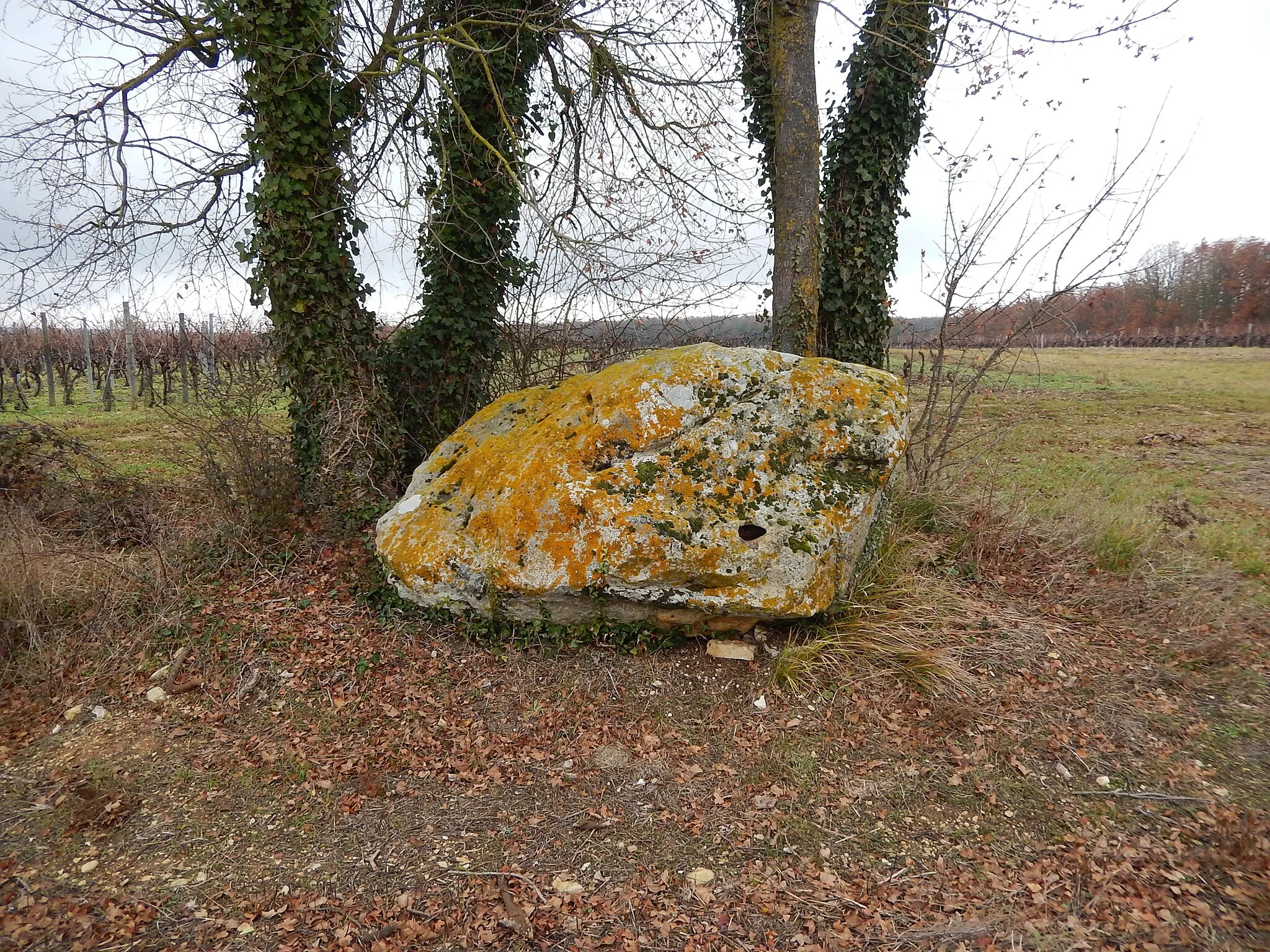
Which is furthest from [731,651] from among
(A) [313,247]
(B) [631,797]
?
(A) [313,247]

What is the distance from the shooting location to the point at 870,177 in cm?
682

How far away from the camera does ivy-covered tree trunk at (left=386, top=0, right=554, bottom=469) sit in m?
5.81

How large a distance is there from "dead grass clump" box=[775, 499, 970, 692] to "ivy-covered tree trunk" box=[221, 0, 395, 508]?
12.3ft

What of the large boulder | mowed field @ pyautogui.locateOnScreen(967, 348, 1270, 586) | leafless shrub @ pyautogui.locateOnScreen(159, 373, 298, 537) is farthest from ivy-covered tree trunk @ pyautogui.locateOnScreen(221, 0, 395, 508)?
mowed field @ pyautogui.locateOnScreen(967, 348, 1270, 586)

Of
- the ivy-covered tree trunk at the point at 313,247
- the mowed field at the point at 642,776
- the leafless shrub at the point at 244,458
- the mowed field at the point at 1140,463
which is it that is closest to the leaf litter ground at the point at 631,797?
the mowed field at the point at 642,776

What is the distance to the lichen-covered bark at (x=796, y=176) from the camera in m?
6.37

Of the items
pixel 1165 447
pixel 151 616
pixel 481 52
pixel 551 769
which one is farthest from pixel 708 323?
pixel 1165 447

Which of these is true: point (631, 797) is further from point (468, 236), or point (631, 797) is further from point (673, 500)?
point (468, 236)

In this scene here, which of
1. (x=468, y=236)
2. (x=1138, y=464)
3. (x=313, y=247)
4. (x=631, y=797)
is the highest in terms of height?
(x=468, y=236)

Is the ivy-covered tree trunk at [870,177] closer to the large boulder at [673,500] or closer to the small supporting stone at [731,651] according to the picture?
the large boulder at [673,500]

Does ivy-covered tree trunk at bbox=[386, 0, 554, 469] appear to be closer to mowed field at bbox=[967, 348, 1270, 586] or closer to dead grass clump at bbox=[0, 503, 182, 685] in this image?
dead grass clump at bbox=[0, 503, 182, 685]

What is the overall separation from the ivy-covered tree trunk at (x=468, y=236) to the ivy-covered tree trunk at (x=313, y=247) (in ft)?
1.58

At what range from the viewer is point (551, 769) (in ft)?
11.8

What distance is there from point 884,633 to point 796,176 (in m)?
4.50
